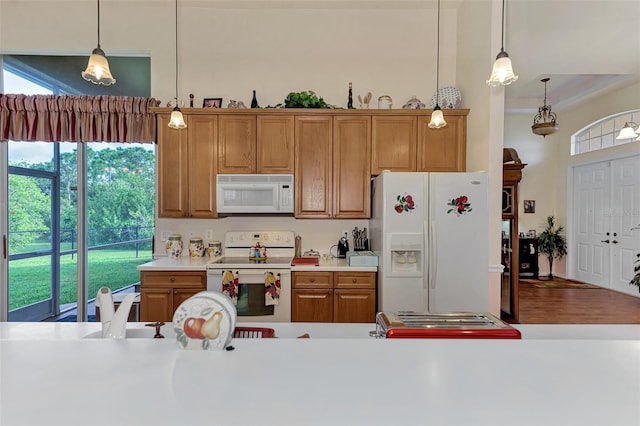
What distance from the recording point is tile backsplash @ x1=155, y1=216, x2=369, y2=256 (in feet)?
11.4

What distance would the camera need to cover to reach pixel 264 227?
351 centimetres

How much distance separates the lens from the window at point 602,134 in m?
5.20

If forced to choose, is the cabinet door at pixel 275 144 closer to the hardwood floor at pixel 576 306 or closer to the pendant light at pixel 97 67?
the pendant light at pixel 97 67

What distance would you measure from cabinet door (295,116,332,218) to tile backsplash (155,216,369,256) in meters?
0.37

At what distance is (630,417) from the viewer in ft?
2.29

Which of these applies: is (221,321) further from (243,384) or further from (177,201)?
(177,201)

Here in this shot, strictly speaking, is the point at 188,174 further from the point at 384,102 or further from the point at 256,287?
the point at 384,102

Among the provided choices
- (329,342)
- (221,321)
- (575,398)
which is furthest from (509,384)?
(221,321)

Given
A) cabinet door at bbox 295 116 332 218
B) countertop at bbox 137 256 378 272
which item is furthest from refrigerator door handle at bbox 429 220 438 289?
cabinet door at bbox 295 116 332 218

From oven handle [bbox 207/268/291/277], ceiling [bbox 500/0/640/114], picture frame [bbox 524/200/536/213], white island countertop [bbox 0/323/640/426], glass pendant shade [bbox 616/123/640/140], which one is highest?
ceiling [bbox 500/0/640/114]

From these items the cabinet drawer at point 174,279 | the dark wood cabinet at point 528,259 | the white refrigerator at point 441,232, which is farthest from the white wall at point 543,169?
the cabinet drawer at point 174,279

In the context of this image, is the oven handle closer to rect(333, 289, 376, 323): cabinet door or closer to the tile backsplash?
rect(333, 289, 376, 323): cabinet door

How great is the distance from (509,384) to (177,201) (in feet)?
10.1

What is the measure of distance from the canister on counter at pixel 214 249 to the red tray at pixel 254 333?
2.09 m
